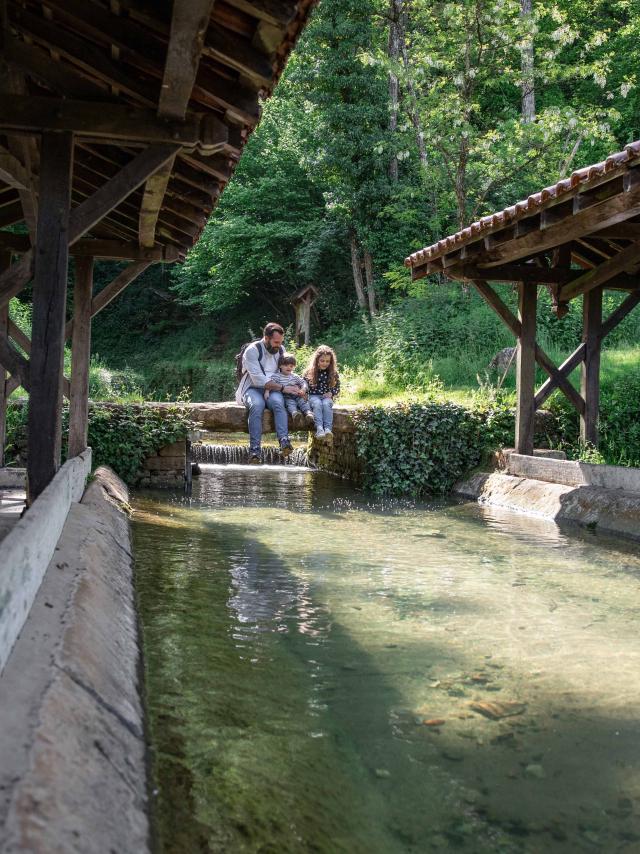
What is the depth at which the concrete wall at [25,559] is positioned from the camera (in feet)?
7.91

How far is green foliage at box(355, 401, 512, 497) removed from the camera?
1165 centimetres

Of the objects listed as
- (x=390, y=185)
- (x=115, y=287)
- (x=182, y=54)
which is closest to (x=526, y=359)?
(x=115, y=287)

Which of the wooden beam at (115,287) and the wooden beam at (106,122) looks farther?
the wooden beam at (115,287)

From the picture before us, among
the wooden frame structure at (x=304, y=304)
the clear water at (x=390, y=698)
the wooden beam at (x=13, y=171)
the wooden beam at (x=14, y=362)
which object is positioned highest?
the wooden frame structure at (x=304, y=304)

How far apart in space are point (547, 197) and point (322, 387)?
4.51 m

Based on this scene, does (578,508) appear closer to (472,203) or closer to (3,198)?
(3,198)

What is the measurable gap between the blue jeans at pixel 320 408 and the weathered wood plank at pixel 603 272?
3410 millimetres

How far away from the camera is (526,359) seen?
10.6 metres

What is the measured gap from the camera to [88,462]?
27.8ft

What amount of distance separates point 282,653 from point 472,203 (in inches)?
840

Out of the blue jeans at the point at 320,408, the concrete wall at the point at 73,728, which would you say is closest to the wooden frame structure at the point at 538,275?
the blue jeans at the point at 320,408

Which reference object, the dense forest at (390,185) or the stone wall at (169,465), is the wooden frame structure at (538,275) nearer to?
the dense forest at (390,185)

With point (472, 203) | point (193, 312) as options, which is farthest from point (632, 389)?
point (193, 312)

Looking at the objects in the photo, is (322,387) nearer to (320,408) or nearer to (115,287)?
(320,408)
